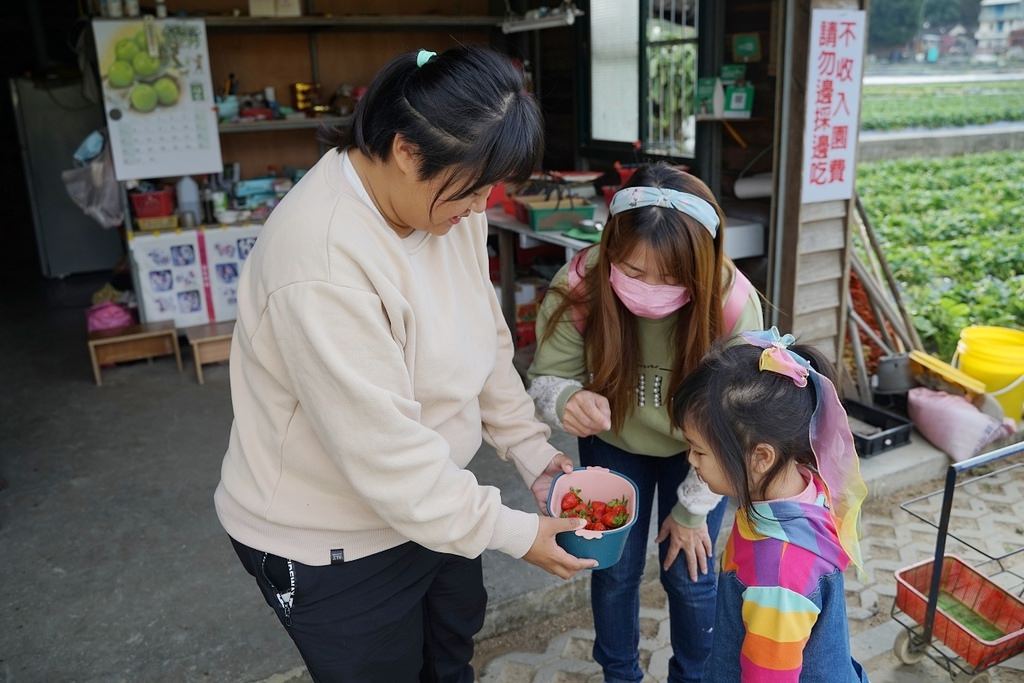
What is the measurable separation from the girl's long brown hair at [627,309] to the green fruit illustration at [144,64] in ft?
12.9

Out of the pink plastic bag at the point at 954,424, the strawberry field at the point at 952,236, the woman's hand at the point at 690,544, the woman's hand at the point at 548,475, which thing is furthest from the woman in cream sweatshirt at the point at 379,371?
the strawberry field at the point at 952,236

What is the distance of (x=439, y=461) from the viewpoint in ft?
4.35

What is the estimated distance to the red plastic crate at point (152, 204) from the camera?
16.6 feet

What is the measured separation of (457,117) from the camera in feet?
3.94

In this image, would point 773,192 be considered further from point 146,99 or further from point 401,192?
point 146,99

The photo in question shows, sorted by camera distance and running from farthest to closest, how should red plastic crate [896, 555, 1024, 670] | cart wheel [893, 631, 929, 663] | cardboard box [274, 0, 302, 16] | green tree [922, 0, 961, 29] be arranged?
green tree [922, 0, 961, 29] → cardboard box [274, 0, 302, 16] → cart wheel [893, 631, 929, 663] → red plastic crate [896, 555, 1024, 670]

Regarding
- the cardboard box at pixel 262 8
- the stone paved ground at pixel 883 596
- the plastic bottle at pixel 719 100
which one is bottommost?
the stone paved ground at pixel 883 596

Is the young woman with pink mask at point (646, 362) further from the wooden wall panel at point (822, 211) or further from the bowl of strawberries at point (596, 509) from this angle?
the wooden wall panel at point (822, 211)

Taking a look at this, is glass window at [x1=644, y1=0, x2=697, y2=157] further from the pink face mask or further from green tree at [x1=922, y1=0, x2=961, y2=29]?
green tree at [x1=922, y1=0, x2=961, y2=29]

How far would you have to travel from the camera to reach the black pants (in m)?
1.42

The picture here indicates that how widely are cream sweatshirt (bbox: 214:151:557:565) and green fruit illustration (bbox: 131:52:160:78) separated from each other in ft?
13.5

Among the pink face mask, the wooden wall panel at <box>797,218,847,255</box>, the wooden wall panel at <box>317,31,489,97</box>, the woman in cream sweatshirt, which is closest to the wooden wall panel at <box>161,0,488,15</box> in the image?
the wooden wall panel at <box>317,31,489,97</box>

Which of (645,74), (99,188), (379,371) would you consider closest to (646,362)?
(379,371)

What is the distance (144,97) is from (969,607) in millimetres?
4801
